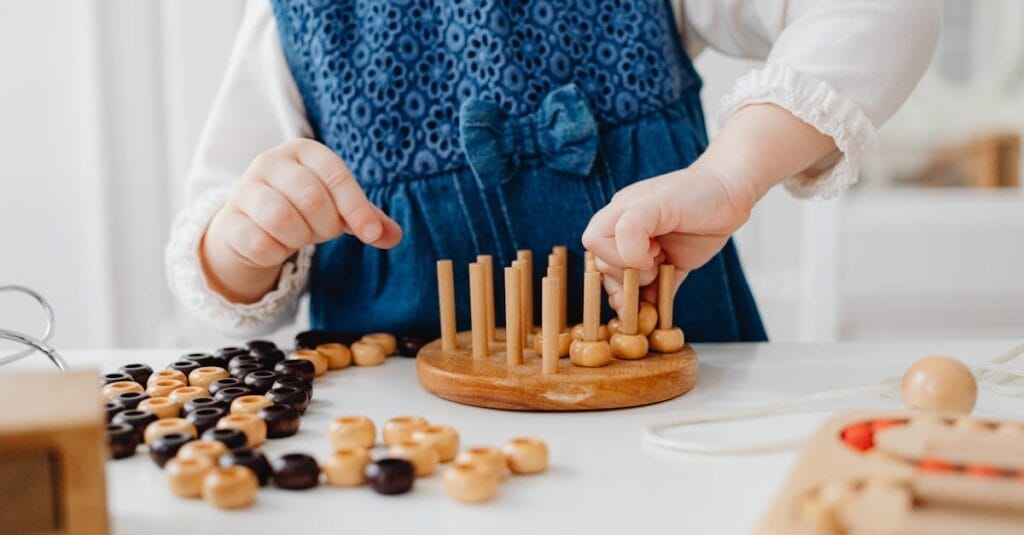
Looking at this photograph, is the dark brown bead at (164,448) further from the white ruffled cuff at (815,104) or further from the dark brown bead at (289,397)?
the white ruffled cuff at (815,104)

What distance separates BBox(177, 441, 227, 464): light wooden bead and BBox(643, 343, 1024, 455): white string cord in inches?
7.7

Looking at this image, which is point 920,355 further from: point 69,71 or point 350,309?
point 69,71

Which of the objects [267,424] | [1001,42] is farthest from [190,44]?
[1001,42]

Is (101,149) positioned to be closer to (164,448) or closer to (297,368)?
(297,368)

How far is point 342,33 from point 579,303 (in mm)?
281

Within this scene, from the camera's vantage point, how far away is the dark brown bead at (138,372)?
0.61m

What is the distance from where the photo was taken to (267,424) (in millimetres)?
493

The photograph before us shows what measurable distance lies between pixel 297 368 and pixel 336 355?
7cm

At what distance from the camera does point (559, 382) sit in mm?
542

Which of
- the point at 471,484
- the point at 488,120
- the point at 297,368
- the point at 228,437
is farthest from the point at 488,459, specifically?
the point at 488,120

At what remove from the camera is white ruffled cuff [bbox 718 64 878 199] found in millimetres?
684

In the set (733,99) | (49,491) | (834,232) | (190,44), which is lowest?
(834,232)

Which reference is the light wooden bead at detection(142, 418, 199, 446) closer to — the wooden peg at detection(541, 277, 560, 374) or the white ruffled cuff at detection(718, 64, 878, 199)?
the wooden peg at detection(541, 277, 560, 374)

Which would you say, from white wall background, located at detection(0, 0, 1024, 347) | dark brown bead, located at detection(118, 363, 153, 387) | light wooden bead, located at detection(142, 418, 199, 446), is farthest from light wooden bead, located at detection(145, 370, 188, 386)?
white wall background, located at detection(0, 0, 1024, 347)
